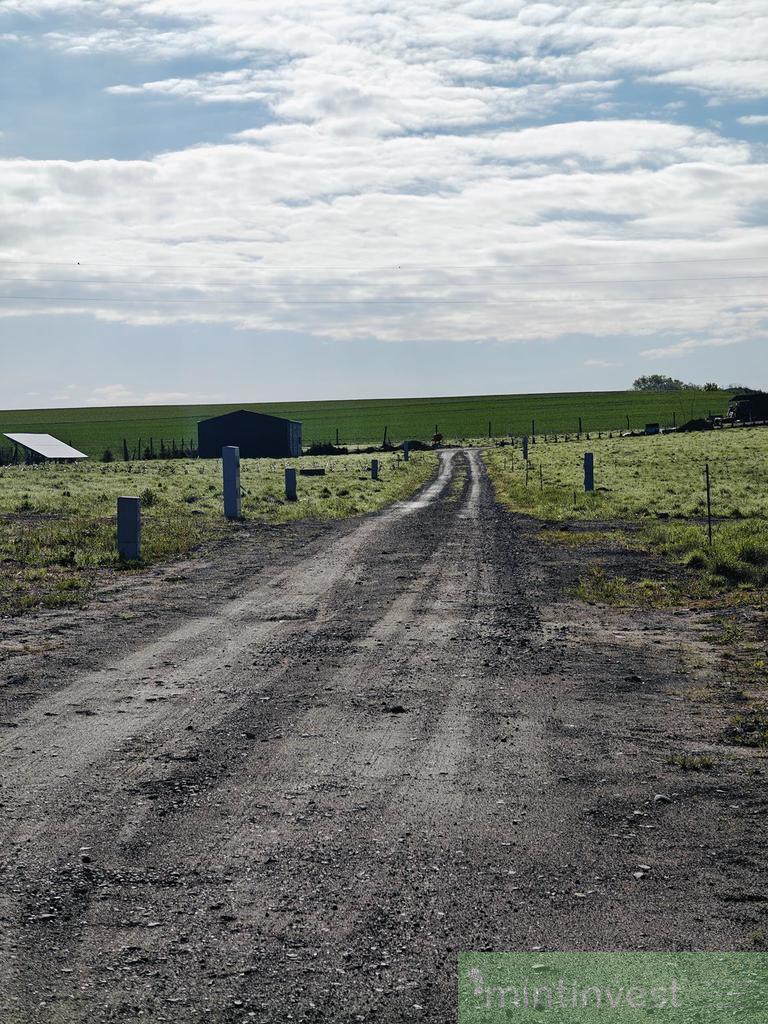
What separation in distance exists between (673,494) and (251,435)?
164 ft

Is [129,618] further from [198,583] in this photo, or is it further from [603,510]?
[603,510]

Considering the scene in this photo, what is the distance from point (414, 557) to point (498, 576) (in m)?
2.75

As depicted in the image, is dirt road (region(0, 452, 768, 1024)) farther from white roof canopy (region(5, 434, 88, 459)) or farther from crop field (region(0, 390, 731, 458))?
crop field (region(0, 390, 731, 458))

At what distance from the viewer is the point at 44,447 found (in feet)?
261

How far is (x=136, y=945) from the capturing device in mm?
4332

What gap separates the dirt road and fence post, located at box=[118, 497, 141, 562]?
5.82m

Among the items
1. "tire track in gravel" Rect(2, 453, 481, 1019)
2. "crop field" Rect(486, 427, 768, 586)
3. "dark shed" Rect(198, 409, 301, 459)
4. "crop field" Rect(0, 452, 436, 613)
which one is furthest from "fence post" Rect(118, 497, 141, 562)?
"dark shed" Rect(198, 409, 301, 459)

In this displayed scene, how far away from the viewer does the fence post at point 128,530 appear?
17750mm

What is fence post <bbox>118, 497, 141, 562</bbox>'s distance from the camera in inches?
699

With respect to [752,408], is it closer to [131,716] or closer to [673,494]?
Result: [673,494]

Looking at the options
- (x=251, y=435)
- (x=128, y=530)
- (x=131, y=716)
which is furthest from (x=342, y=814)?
(x=251, y=435)

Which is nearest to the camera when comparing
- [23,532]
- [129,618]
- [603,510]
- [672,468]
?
[129,618]

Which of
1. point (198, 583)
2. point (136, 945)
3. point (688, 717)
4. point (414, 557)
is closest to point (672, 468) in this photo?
point (414, 557)

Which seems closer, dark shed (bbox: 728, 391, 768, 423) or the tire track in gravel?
the tire track in gravel
